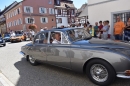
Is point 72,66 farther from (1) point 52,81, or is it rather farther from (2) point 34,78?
(2) point 34,78

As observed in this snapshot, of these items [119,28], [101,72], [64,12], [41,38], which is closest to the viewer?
[101,72]

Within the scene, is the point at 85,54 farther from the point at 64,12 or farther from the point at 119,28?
the point at 64,12

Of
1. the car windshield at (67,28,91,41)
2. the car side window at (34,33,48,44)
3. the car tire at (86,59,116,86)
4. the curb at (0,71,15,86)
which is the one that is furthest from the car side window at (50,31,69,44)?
the curb at (0,71,15,86)

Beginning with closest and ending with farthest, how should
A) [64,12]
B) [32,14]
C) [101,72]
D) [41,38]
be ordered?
[101,72] < [41,38] < [32,14] < [64,12]

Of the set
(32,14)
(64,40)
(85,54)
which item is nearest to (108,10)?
(64,40)

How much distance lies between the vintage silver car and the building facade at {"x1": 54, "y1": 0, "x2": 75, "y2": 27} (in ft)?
106

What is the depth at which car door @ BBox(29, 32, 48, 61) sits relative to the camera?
15.5 feet

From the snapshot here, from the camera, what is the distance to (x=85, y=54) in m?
3.49

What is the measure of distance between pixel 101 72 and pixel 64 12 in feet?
121

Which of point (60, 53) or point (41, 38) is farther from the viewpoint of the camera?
point (41, 38)

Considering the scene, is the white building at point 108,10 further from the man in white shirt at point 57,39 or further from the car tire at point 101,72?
the car tire at point 101,72

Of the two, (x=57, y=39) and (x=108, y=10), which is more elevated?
(x=108, y=10)

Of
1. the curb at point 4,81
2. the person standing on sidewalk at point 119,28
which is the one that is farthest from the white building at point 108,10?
the curb at point 4,81

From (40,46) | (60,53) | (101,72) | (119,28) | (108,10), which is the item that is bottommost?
(101,72)
